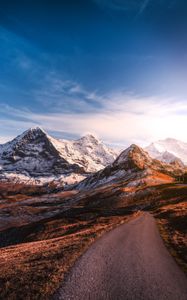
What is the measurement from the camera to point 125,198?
13388 centimetres

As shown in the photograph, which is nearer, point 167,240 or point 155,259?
point 155,259

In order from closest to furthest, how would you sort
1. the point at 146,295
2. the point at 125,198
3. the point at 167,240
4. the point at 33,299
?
1. the point at 33,299
2. the point at 146,295
3. the point at 167,240
4. the point at 125,198

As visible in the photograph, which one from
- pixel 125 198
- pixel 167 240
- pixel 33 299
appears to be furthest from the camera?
pixel 125 198

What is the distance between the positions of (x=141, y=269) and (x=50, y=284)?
22.7ft

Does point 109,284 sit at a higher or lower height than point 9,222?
higher

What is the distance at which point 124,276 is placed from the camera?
54.0 ft

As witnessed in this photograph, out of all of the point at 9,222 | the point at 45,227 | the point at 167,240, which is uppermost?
the point at 167,240

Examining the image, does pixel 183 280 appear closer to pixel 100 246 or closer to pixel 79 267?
pixel 79 267

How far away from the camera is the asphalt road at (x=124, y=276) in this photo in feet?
45.2

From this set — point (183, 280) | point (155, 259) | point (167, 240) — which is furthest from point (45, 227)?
point (183, 280)

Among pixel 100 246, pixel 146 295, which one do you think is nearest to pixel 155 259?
pixel 100 246

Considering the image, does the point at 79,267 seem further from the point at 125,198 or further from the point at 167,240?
the point at 125,198

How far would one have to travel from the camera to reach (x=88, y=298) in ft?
43.1

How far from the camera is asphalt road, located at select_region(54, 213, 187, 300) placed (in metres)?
13.8
